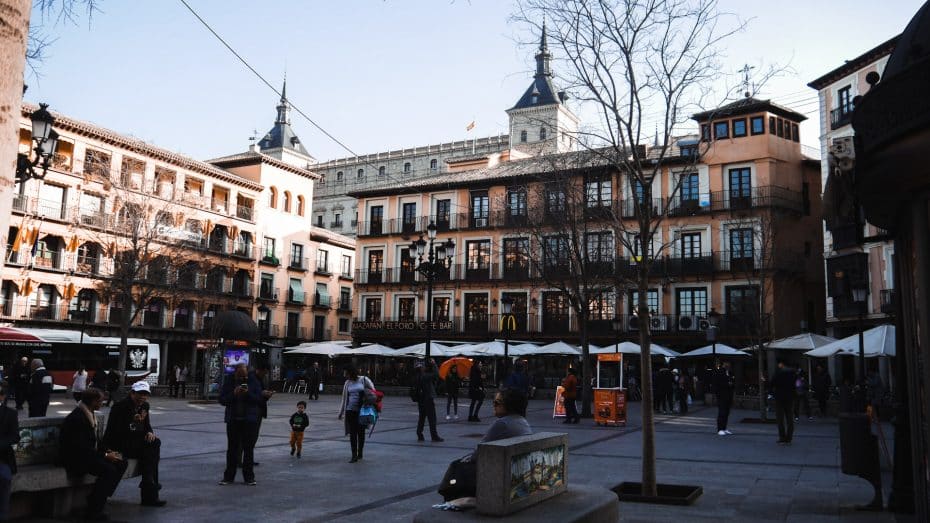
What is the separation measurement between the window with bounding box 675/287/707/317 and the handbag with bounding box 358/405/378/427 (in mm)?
31548

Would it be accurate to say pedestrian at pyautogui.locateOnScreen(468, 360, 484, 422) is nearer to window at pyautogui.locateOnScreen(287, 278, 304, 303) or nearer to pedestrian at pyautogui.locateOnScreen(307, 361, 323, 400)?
pedestrian at pyautogui.locateOnScreen(307, 361, 323, 400)

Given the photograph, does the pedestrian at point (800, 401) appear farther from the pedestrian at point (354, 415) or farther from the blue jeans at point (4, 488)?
the blue jeans at point (4, 488)

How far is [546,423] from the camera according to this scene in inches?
811

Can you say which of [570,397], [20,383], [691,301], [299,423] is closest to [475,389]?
[570,397]

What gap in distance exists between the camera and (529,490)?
5828 millimetres

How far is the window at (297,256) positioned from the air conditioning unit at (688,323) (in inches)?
1299

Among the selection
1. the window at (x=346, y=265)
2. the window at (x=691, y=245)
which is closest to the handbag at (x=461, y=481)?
the window at (x=691, y=245)

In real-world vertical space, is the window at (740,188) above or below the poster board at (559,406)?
above

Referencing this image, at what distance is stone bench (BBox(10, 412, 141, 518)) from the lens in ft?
23.5

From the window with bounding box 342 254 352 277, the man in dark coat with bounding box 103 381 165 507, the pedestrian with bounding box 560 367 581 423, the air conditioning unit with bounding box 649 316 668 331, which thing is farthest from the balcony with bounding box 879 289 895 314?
the window with bounding box 342 254 352 277

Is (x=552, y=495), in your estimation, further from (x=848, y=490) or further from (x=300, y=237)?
(x=300, y=237)

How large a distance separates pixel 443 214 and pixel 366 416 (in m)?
38.1

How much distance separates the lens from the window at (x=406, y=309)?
161 ft

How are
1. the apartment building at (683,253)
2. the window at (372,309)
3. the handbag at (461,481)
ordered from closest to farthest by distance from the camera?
1. the handbag at (461,481)
2. the apartment building at (683,253)
3. the window at (372,309)
